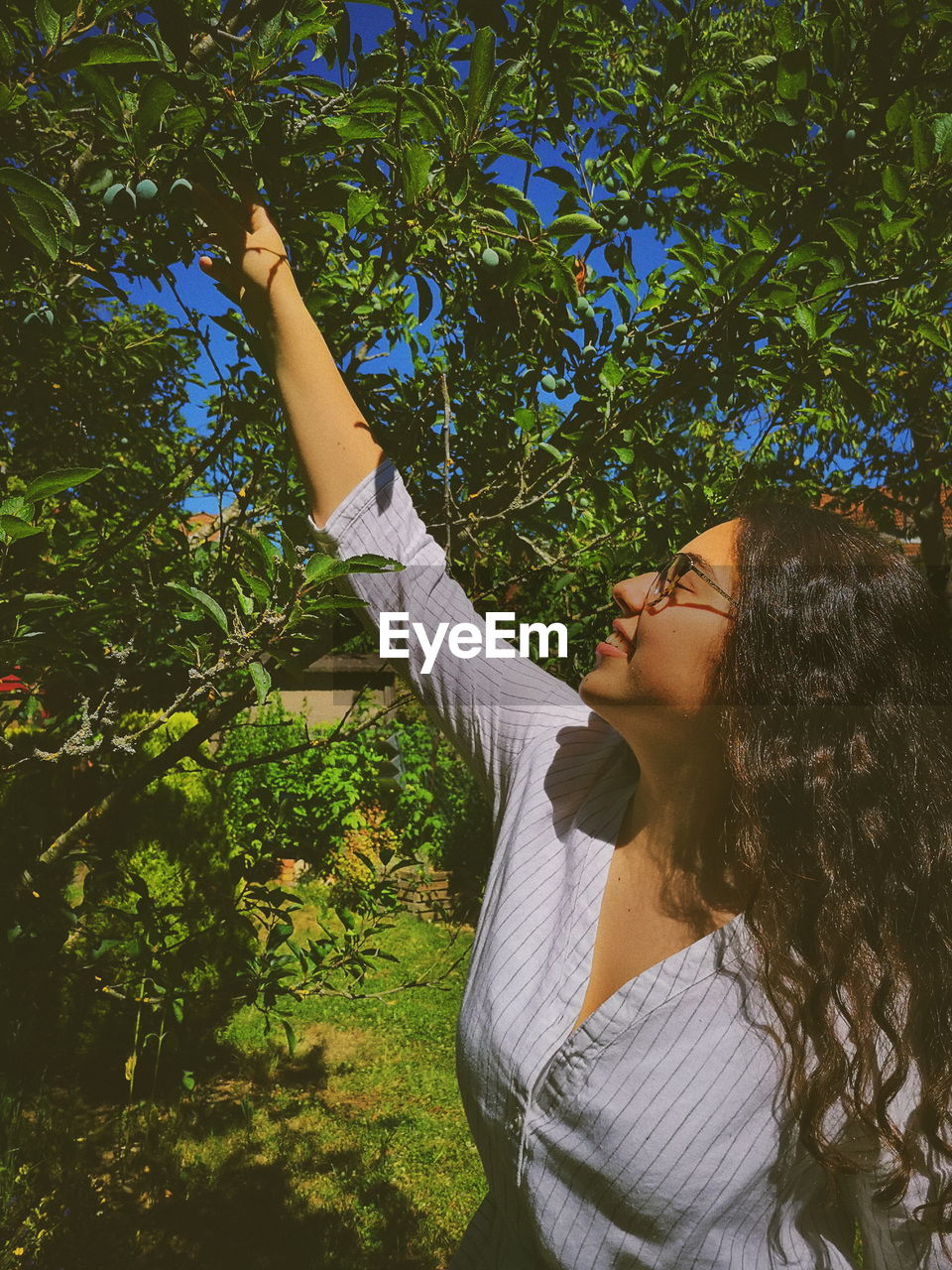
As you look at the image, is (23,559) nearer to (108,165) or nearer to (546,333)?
(108,165)

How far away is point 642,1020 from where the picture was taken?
42.9 inches

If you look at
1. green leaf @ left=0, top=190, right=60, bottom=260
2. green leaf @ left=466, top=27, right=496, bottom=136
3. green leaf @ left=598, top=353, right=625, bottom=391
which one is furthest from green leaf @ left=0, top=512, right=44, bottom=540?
green leaf @ left=598, top=353, right=625, bottom=391

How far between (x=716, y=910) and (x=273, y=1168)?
3445 mm

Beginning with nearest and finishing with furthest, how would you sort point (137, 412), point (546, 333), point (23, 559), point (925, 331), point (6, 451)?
point (23, 559)
point (925, 331)
point (546, 333)
point (6, 451)
point (137, 412)

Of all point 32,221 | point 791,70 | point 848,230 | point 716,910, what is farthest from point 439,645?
point 791,70

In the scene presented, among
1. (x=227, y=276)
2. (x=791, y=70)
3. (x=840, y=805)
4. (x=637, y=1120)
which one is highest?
(x=791, y=70)

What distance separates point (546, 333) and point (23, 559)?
122 centimetres

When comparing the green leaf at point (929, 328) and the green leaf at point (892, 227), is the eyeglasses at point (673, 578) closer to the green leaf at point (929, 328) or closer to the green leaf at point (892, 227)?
the green leaf at point (892, 227)

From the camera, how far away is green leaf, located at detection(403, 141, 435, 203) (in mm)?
1147

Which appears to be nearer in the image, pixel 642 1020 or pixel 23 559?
pixel 642 1020

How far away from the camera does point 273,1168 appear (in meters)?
3.73

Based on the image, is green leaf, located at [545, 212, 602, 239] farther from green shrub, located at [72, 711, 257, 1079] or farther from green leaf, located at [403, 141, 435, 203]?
green shrub, located at [72, 711, 257, 1079]

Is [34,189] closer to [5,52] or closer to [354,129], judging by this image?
[5,52]

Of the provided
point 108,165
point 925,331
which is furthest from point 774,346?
point 108,165
